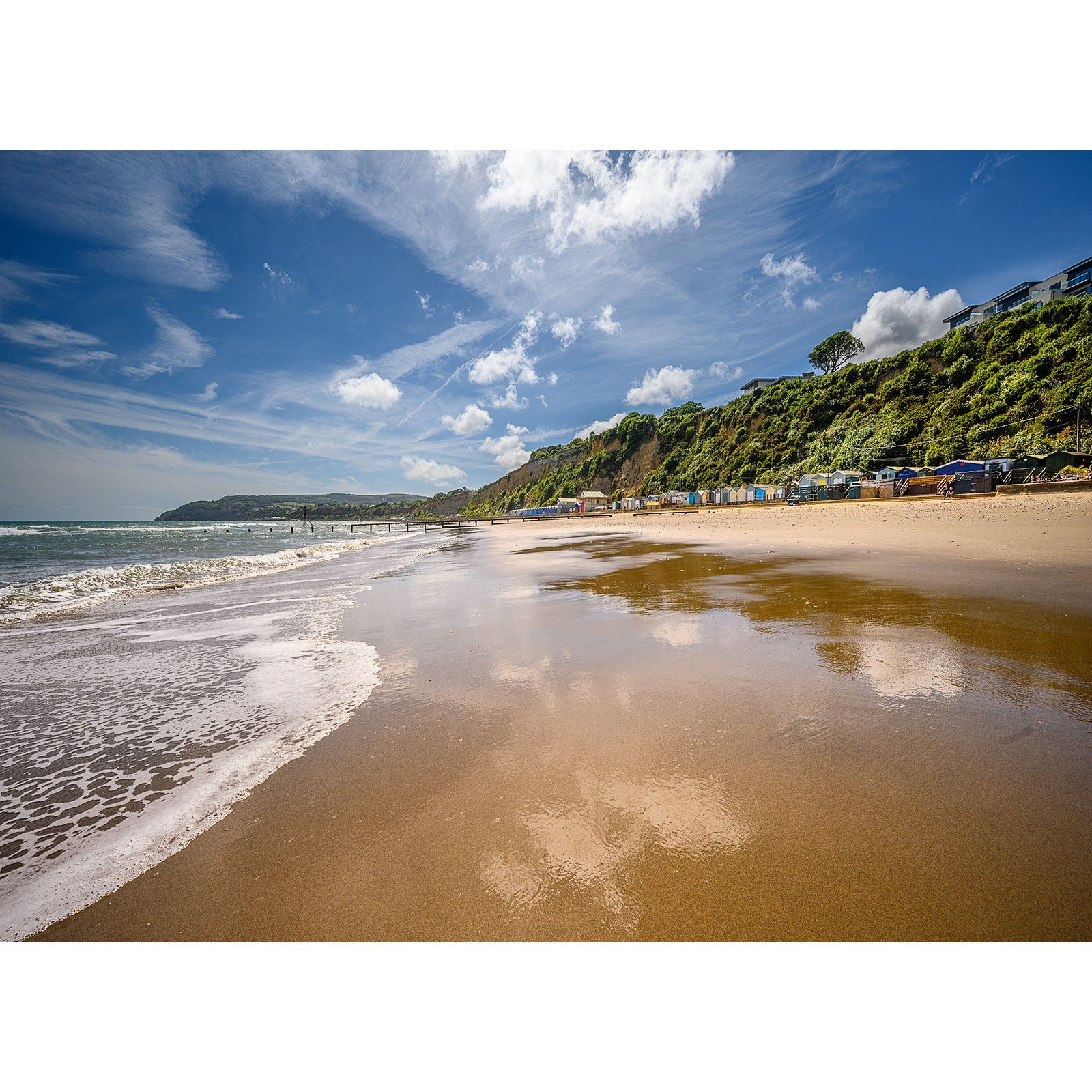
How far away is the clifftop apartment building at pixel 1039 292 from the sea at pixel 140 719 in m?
65.9

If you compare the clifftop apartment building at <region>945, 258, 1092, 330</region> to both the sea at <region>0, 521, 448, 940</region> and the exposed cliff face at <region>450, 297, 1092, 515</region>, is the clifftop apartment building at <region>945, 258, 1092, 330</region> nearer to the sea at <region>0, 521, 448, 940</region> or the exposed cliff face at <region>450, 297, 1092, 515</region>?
the exposed cliff face at <region>450, 297, 1092, 515</region>

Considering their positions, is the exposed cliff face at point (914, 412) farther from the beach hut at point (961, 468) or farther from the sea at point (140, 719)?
the sea at point (140, 719)

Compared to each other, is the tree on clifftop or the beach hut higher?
the tree on clifftop

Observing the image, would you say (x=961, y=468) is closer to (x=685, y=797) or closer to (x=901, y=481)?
(x=901, y=481)

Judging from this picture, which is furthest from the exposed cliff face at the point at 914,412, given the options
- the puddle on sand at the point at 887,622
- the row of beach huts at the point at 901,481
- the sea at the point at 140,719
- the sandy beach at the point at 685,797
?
the sea at the point at 140,719

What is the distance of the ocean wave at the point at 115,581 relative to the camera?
32.8ft

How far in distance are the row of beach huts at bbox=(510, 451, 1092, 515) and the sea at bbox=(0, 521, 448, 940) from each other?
129 feet

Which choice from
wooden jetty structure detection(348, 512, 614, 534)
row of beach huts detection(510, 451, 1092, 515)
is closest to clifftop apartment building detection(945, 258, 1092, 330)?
row of beach huts detection(510, 451, 1092, 515)

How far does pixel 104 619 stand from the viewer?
8.30m

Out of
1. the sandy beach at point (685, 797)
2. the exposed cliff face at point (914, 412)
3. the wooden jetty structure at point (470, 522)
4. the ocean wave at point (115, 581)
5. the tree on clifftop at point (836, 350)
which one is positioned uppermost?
the tree on clifftop at point (836, 350)

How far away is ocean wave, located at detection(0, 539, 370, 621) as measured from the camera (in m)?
10.0

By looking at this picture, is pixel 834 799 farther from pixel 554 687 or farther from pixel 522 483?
pixel 522 483

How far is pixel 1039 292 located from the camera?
5900cm

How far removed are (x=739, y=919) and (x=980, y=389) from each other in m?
54.7
